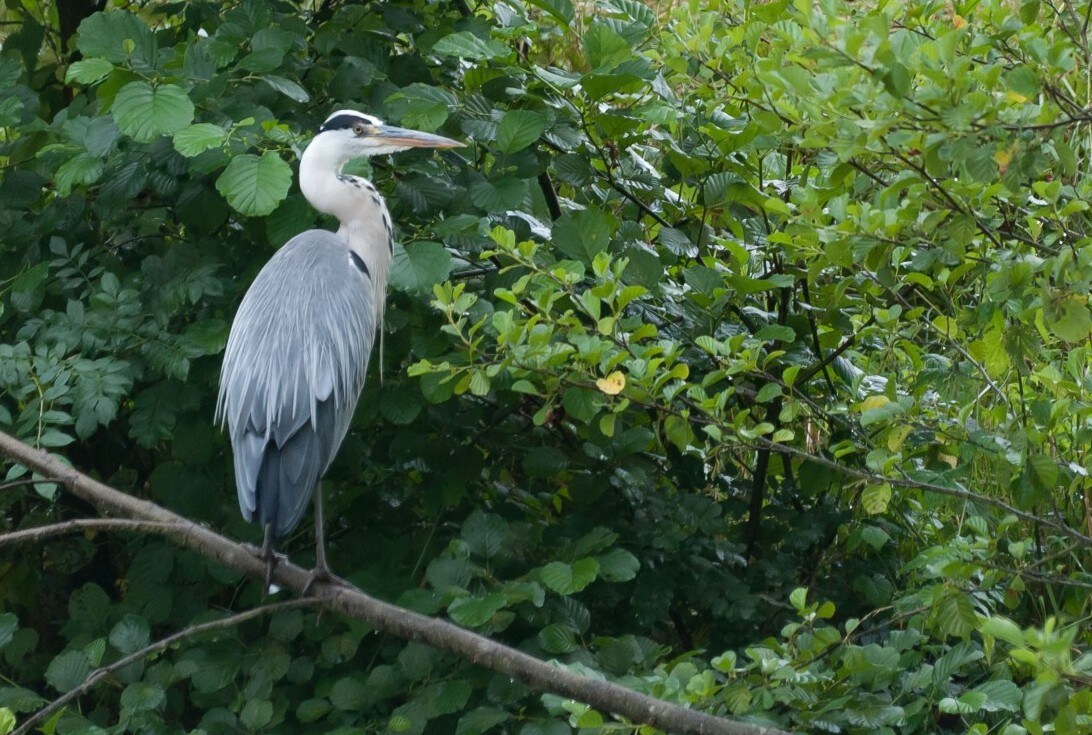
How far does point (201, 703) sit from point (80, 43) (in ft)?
5.46

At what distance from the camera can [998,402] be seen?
8.60ft

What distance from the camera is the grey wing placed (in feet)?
8.73

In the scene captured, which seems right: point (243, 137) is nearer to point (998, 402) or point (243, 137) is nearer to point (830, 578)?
point (998, 402)

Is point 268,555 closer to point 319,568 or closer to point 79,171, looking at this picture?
point 319,568

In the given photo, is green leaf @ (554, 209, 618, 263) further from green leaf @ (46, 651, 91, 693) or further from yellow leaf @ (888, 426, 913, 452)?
green leaf @ (46, 651, 91, 693)

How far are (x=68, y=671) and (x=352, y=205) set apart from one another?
4.55 feet

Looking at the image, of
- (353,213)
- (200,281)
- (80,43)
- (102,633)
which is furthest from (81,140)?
(102,633)

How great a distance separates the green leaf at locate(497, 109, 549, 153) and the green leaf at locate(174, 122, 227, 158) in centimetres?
65

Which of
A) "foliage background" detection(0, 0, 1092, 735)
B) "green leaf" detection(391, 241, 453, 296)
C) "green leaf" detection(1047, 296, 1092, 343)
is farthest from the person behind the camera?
"green leaf" detection(391, 241, 453, 296)

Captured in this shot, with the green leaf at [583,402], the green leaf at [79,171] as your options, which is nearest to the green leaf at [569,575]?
the green leaf at [583,402]

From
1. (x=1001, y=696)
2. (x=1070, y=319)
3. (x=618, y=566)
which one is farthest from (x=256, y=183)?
(x=1001, y=696)

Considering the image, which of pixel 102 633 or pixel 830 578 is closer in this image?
pixel 102 633

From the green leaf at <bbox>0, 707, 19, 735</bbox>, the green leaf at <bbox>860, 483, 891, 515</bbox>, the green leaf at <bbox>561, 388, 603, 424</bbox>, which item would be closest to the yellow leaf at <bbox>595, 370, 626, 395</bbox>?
the green leaf at <bbox>561, 388, 603, 424</bbox>

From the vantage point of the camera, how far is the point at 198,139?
2.56 meters
